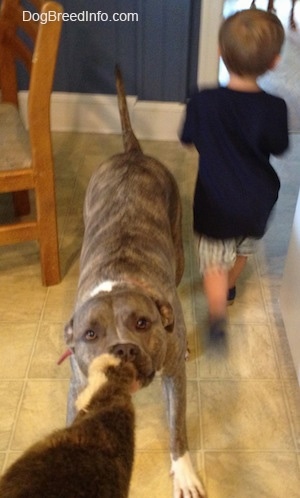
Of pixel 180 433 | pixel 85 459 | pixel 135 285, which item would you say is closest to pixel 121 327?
pixel 135 285

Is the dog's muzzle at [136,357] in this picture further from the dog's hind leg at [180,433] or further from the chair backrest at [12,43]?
the chair backrest at [12,43]

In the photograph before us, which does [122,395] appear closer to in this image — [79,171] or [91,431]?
[91,431]

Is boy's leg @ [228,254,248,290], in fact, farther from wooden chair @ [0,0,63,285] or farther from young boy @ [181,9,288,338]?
wooden chair @ [0,0,63,285]

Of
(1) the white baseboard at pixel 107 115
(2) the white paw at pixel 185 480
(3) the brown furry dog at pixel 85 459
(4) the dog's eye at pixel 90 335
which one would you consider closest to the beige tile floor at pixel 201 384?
(2) the white paw at pixel 185 480

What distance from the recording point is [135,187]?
1.59m

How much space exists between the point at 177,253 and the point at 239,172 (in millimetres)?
405

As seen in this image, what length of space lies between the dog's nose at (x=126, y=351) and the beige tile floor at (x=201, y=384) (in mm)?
610

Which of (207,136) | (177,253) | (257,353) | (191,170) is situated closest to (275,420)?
(257,353)

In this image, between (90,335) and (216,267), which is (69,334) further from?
(216,267)

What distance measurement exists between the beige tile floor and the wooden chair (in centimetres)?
19

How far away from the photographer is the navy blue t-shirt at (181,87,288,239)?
4.75 feet

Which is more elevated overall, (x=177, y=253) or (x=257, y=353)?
(x=177, y=253)

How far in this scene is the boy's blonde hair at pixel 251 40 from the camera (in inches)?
55.1

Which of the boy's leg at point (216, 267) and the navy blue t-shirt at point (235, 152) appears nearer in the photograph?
the navy blue t-shirt at point (235, 152)
